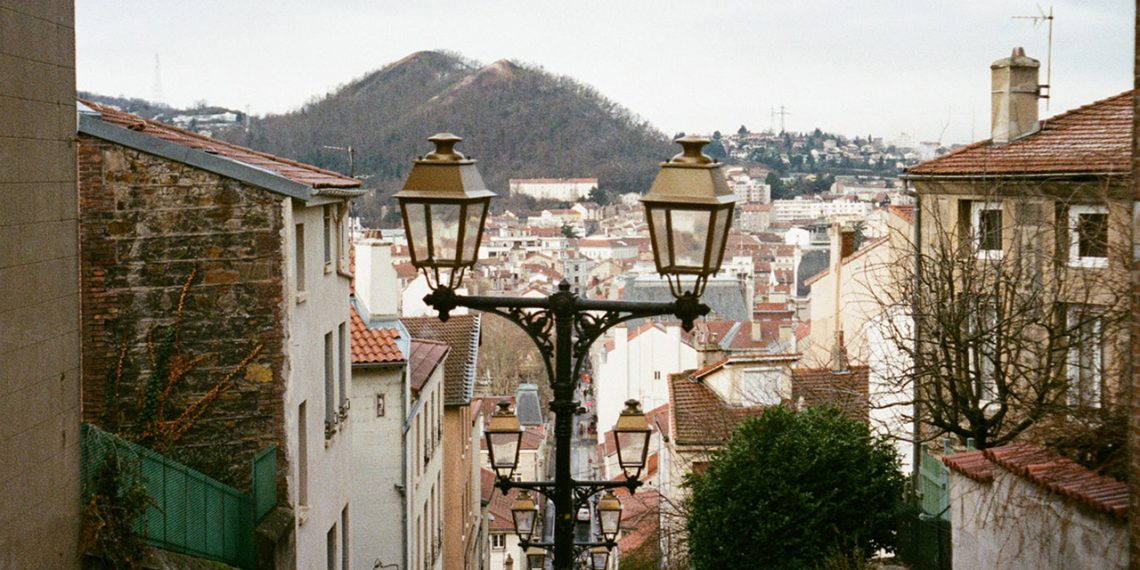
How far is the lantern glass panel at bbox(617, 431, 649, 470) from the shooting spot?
28.9ft

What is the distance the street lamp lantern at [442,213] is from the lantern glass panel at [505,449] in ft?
10.3

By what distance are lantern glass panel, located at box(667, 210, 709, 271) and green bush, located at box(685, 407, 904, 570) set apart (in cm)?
1488

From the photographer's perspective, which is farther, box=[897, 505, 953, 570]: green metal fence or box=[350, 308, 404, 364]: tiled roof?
box=[350, 308, 404, 364]: tiled roof

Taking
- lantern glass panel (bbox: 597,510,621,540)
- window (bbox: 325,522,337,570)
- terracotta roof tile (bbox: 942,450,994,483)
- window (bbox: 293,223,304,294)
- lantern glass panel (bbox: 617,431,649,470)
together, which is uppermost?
window (bbox: 293,223,304,294)

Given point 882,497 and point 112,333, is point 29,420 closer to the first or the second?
point 112,333

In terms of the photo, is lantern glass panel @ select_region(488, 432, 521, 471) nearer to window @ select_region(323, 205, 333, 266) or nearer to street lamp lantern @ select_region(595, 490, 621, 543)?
street lamp lantern @ select_region(595, 490, 621, 543)

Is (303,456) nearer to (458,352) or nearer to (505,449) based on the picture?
(505,449)

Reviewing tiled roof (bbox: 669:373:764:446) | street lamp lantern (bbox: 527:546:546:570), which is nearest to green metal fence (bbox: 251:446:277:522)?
street lamp lantern (bbox: 527:546:546:570)

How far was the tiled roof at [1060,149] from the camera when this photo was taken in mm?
20672

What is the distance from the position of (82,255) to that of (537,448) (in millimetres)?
59764

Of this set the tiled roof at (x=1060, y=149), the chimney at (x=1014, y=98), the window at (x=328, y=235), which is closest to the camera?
the window at (x=328, y=235)

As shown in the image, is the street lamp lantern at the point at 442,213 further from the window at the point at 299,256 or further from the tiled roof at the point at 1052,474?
the window at the point at 299,256

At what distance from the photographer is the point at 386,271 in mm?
27234

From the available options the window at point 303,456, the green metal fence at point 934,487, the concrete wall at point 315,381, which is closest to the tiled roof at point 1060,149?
the green metal fence at point 934,487
